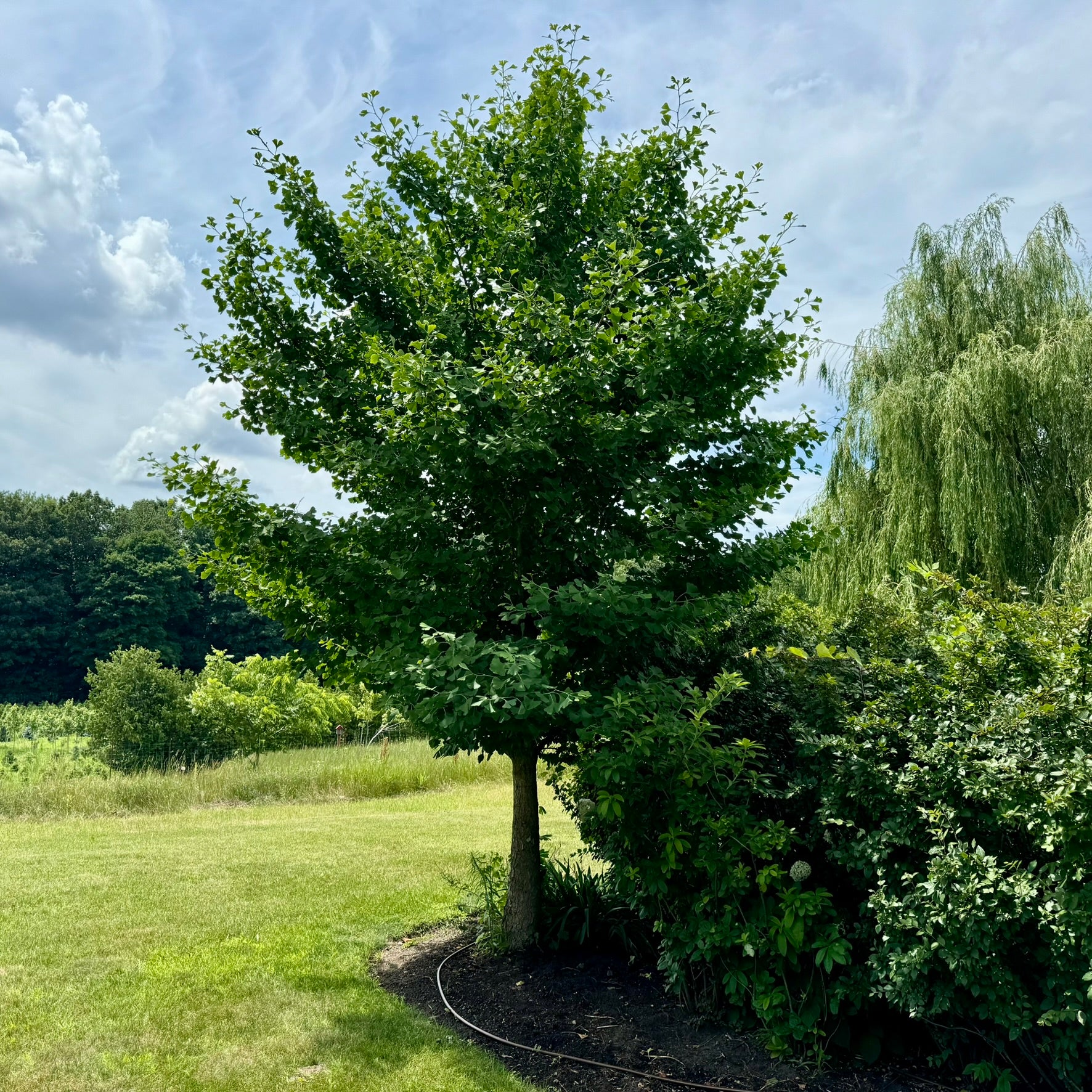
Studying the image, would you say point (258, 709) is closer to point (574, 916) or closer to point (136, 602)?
point (574, 916)

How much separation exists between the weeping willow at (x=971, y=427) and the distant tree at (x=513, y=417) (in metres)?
5.64

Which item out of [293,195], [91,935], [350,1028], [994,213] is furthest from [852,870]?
[994,213]

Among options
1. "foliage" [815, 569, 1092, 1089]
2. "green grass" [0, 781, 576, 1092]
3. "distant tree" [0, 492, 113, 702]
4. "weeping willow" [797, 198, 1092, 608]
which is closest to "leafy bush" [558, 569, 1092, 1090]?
"foliage" [815, 569, 1092, 1089]

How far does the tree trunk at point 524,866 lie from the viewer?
5.51 metres

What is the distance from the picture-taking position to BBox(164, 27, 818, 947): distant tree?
4.31 m

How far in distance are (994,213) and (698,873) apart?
12.1 meters

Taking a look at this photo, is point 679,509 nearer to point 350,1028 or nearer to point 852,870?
point 852,870

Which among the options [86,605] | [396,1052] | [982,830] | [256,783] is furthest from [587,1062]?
[86,605]

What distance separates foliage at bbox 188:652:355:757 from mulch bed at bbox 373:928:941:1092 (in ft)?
32.3

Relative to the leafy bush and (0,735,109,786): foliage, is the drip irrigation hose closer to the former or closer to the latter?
the leafy bush

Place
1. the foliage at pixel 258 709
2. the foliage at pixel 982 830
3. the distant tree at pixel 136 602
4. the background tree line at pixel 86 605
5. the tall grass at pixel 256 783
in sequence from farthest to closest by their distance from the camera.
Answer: the distant tree at pixel 136 602, the background tree line at pixel 86 605, the foliage at pixel 258 709, the tall grass at pixel 256 783, the foliage at pixel 982 830

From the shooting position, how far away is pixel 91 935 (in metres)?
6.48

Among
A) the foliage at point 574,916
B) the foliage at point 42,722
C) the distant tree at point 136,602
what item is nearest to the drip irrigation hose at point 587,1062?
the foliage at point 574,916

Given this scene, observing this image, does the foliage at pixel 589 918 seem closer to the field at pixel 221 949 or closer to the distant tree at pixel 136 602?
the field at pixel 221 949
